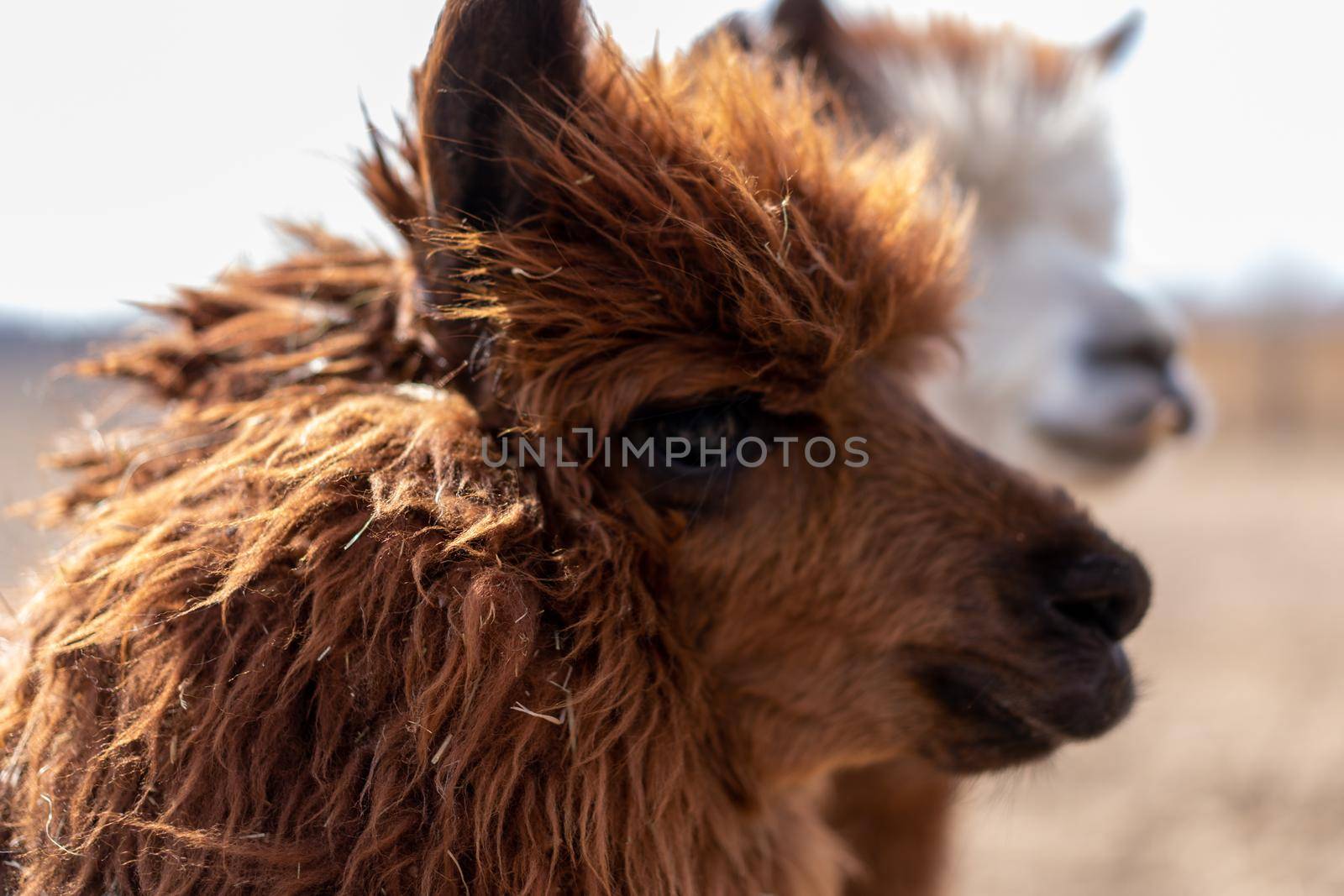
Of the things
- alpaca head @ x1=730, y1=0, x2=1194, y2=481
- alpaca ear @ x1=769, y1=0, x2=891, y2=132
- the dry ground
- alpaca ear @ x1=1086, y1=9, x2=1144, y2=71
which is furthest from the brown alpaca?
alpaca ear @ x1=1086, y1=9, x2=1144, y2=71

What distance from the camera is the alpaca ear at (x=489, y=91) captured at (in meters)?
1.30

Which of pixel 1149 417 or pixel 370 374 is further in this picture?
pixel 1149 417

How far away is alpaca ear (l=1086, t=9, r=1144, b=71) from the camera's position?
354 cm

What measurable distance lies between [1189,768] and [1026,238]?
313 centimetres

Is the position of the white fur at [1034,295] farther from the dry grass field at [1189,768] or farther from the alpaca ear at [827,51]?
the dry grass field at [1189,768]

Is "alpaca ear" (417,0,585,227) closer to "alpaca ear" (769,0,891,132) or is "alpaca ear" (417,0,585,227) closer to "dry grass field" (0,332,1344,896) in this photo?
"dry grass field" (0,332,1344,896)

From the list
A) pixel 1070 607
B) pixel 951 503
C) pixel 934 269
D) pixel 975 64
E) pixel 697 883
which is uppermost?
pixel 975 64

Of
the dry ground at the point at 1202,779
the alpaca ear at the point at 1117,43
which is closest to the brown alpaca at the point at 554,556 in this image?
the dry ground at the point at 1202,779

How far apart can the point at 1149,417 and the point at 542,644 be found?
2231 millimetres

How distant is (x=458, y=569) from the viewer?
1.35 m

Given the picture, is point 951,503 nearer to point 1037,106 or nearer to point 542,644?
point 542,644

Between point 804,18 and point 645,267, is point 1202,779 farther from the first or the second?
point 645,267

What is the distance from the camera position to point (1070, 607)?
153 centimetres

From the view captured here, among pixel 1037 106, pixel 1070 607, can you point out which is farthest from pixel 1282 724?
pixel 1070 607
